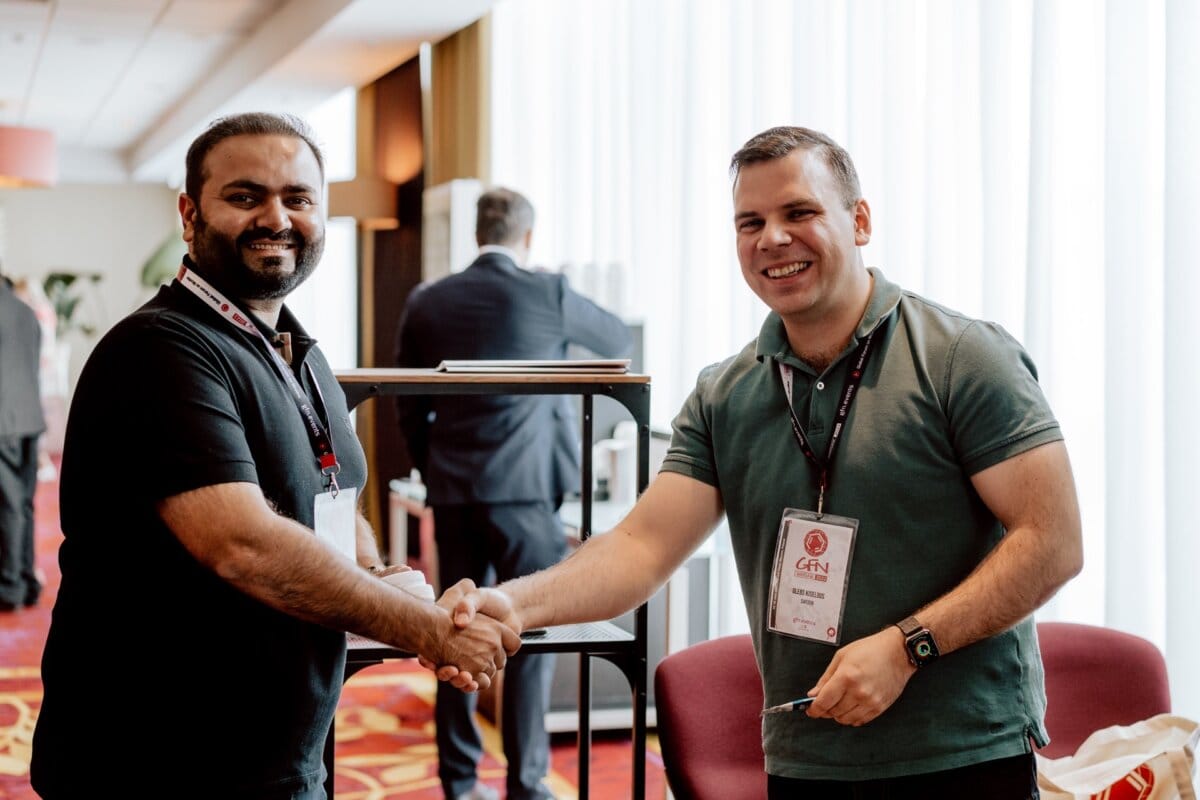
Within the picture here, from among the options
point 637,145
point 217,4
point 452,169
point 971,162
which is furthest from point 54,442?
point 971,162

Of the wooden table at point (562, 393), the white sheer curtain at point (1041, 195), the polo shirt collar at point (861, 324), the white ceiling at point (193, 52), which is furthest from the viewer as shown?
the white ceiling at point (193, 52)

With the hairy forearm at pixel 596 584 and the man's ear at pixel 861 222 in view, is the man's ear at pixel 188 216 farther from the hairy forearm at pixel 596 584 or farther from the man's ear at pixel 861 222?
the man's ear at pixel 861 222

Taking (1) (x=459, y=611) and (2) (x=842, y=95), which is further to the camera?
(2) (x=842, y=95)

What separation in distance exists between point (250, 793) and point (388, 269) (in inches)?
258

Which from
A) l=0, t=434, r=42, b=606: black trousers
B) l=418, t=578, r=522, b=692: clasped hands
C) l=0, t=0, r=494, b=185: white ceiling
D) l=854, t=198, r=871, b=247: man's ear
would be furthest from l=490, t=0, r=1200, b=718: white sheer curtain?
l=0, t=434, r=42, b=606: black trousers

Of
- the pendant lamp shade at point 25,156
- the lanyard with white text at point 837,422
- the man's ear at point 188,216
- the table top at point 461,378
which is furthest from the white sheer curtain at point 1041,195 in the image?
the pendant lamp shade at point 25,156

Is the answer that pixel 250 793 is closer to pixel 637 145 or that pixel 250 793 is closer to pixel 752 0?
pixel 752 0

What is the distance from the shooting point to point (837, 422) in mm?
1738

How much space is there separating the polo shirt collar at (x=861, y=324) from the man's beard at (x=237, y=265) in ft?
2.32

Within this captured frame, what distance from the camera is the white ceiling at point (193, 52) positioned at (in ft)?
23.0

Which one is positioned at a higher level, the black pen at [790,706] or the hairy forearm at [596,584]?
the hairy forearm at [596,584]

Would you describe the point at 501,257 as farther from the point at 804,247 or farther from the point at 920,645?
the point at 920,645

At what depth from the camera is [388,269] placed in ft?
26.3

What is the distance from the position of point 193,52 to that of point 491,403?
697 cm
